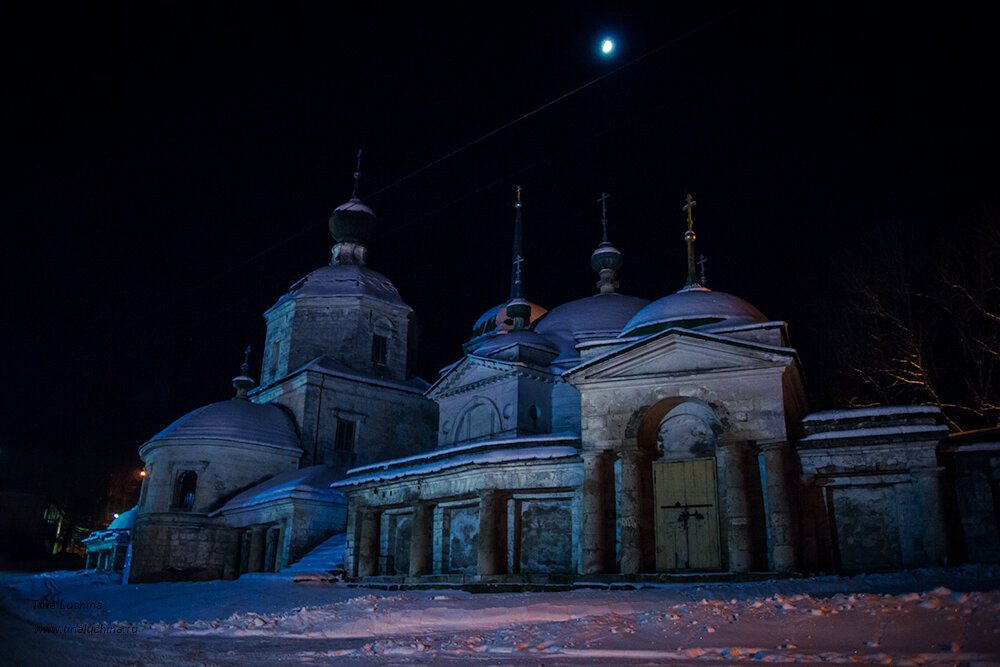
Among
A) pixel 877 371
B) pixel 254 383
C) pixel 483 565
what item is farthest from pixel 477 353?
pixel 254 383

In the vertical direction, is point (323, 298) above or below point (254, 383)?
above

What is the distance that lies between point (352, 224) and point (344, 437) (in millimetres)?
10478

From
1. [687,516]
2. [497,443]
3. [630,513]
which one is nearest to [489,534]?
[497,443]

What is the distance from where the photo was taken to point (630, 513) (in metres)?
16.3

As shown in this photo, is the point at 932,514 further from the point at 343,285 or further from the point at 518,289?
the point at 343,285

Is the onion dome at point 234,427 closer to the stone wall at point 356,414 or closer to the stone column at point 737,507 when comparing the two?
A: the stone wall at point 356,414

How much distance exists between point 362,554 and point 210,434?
1148 cm

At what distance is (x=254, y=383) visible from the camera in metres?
37.3

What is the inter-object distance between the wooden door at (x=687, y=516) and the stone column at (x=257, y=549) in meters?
15.9

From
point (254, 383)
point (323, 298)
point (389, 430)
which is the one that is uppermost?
point (323, 298)

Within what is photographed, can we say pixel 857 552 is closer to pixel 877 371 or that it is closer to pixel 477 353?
pixel 877 371

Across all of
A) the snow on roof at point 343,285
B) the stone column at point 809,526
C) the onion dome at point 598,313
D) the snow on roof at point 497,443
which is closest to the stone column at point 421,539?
the snow on roof at point 497,443

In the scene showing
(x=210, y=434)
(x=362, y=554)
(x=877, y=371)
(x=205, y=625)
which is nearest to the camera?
(x=205, y=625)

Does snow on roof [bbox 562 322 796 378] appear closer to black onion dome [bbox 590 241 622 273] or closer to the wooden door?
the wooden door
